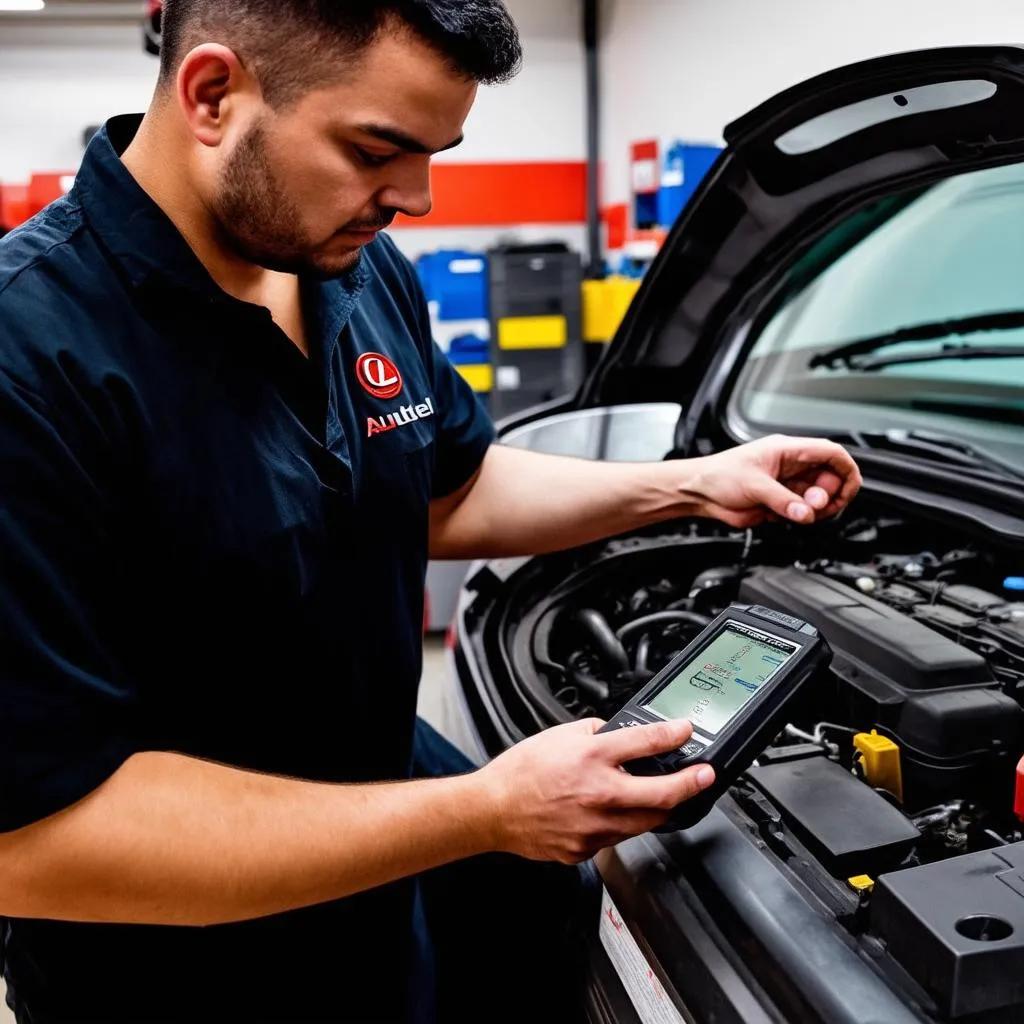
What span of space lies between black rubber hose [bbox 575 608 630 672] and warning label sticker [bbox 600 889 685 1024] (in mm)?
494

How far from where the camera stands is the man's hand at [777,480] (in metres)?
1.19

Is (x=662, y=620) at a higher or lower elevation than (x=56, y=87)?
lower

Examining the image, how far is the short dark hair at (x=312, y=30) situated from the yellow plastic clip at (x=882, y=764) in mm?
763

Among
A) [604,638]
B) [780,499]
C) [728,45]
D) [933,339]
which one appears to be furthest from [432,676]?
[728,45]

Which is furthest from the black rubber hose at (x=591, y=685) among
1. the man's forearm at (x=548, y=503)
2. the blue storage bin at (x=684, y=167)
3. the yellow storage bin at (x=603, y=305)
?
the yellow storage bin at (x=603, y=305)

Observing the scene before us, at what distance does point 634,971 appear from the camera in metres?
0.85

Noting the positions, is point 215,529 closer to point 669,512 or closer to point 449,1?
point 449,1

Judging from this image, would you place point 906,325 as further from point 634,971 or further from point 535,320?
point 535,320

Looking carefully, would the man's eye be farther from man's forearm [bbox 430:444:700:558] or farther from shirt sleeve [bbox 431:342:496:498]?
man's forearm [bbox 430:444:700:558]

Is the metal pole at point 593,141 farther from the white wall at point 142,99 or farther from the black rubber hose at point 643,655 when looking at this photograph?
the black rubber hose at point 643,655

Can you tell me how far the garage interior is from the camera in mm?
4492

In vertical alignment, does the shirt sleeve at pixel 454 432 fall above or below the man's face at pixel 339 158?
below

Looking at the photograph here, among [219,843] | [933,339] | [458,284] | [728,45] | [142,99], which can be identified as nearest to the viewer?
[219,843]

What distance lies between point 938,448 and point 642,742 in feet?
3.15
